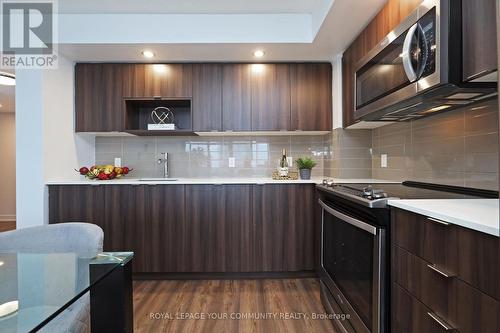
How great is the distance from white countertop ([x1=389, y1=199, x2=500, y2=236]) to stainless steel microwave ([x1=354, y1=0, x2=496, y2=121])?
52cm

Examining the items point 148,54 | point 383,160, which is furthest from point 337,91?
point 148,54

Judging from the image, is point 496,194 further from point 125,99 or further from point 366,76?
point 125,99

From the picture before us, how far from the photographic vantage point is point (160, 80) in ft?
8.93

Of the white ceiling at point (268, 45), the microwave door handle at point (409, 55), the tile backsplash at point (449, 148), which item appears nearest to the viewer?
the microwave door handle at point (409, 55)

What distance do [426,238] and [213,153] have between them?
7.77 ft

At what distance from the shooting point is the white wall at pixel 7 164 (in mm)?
4859

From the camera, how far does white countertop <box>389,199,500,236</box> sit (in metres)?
0.74

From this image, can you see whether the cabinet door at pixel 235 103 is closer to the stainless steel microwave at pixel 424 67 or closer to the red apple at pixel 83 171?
the stainless steel microwave at pixel 424 67

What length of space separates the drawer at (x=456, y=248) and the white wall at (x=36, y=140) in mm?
2775

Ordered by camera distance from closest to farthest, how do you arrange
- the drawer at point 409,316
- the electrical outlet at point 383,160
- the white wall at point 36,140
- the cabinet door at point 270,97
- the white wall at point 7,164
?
the drawer at point 409,316, the white wall at point 36,140, the electrical outlet at point 383,160, the cabinet door at point 270,97, the white wall at point 7,164

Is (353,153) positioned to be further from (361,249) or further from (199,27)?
(199,27)

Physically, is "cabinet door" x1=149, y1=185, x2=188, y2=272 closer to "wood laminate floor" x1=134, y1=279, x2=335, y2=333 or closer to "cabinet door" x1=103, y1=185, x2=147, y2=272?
"cabinet door" x1=103, y1=185, x2=147, y2=272

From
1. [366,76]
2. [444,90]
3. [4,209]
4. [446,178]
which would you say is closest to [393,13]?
[366,76]

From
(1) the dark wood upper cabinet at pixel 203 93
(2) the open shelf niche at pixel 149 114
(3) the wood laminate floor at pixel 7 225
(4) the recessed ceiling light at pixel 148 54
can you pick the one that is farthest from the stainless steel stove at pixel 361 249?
(3) the wood laminate floor at pixel 7 225
